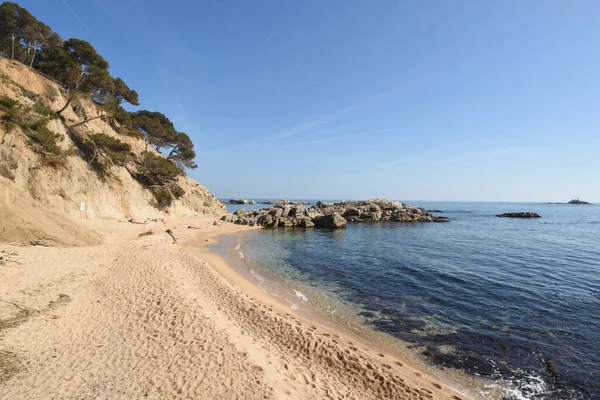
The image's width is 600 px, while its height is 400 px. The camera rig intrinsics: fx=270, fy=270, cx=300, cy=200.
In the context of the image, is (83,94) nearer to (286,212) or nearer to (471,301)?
(286,212)

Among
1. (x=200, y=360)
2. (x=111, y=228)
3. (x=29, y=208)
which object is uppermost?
(x=29, y=208)

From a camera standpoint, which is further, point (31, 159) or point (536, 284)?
point (31, 159)

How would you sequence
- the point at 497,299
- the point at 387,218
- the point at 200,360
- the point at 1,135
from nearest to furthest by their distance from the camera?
1. the point at 200,360
2. the point at 497,299
3. the point at 1,135
4. the point at 387,218

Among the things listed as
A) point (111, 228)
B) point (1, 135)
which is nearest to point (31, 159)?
point (1, 135)

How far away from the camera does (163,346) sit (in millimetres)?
7680

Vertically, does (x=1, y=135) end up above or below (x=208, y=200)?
above

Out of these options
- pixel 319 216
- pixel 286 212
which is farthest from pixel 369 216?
pixel 286 212

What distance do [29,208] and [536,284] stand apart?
30.6 m

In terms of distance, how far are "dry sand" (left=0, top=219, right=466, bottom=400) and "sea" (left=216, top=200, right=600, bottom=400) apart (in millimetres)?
2251

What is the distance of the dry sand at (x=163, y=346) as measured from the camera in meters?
6.09

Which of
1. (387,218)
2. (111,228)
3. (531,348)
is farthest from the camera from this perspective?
(387,218)

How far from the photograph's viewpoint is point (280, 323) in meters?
10.2

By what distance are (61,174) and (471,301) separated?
33839 mm

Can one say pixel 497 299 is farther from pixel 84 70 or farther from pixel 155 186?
pixel 84 70
